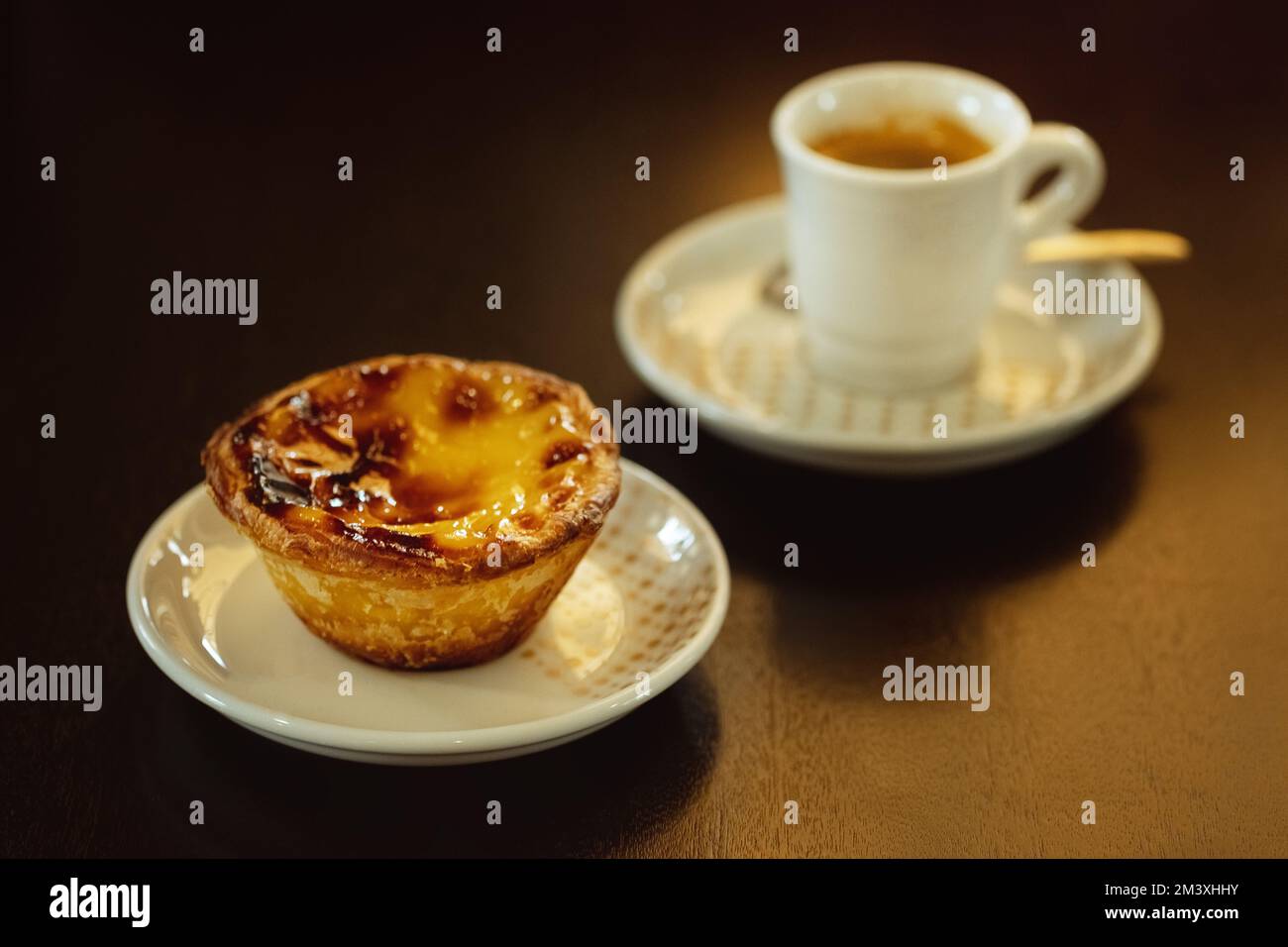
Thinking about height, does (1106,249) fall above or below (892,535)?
above

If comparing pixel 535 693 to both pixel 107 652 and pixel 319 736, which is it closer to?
pixel 319 736

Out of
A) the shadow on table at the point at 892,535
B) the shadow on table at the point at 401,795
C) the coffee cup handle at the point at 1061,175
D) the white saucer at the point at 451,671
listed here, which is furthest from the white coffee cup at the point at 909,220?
the shadow on table at the point at 401,795

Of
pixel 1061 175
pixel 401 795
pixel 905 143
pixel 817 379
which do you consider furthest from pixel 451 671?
pixel 1061 175

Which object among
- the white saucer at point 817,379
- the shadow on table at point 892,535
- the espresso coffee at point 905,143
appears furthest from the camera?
the espresso coffee at point 905,143

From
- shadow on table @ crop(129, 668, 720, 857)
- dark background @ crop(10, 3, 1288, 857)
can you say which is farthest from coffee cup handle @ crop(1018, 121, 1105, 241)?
shadow on table @ crop(129, 668, 720, 857)

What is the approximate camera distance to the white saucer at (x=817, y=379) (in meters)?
1.77

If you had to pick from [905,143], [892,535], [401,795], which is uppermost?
[905,143]

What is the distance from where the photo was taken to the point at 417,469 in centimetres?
151

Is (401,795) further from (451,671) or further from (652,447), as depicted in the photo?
(652,447)

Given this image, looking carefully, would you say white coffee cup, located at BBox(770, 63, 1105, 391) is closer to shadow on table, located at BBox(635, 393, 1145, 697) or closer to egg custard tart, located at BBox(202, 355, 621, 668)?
shadow on table, located at BBox(635, 393, 1145, 697)

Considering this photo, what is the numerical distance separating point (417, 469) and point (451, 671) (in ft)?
0.63

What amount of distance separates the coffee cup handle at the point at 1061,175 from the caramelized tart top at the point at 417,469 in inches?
29.5

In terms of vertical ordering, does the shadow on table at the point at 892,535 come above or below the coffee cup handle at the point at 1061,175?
below

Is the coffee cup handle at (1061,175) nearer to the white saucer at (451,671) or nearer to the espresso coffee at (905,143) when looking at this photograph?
the espresso coffee at (905,143)
